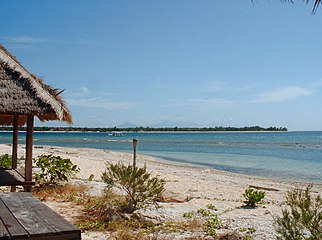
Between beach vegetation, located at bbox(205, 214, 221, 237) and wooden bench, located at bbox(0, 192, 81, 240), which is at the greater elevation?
wooden bench, located at bbox(0, 192, 81, 240)

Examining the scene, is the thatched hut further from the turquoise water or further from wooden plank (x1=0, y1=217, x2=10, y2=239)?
the turquoise water

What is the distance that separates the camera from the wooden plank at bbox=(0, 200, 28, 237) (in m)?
2.04

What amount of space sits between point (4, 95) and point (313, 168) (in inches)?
771

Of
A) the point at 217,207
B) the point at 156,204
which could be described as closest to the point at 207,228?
the point at 156,204

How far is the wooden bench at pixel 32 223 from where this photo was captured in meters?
2.05

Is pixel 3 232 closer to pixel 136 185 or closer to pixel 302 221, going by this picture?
pixel 302 221

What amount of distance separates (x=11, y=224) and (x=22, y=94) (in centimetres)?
445

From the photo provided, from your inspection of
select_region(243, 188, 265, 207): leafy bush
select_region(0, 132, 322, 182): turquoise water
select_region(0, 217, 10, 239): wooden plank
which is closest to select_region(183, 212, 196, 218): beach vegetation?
select_region(243, 188, 265, 207): leafy bush

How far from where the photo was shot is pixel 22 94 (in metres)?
6.33

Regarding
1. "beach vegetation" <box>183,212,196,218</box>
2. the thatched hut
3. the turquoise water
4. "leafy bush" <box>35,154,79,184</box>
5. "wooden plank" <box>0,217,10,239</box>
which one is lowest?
the turquoise water

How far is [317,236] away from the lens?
382 centimetres

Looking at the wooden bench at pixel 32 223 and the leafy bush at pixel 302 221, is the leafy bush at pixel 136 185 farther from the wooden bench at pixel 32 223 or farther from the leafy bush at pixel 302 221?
the wooden bench at pixel 32 223

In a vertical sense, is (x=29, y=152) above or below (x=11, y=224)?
above

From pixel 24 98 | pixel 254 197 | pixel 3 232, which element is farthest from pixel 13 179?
pixel 3 232
